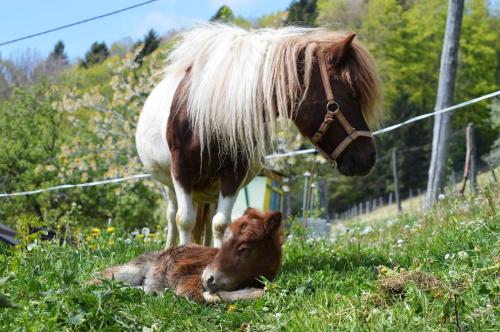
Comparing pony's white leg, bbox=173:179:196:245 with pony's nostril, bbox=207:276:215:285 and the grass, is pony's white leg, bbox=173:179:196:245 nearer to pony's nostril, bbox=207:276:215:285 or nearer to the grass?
the grass

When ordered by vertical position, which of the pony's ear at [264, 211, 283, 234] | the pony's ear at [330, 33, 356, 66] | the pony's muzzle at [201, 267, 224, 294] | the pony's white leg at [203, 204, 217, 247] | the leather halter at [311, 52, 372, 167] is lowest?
the pony's white leg at [203, 204, 217, 247]

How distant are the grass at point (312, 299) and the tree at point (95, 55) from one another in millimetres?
68778

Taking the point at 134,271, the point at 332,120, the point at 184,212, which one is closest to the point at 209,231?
the point at 184,212

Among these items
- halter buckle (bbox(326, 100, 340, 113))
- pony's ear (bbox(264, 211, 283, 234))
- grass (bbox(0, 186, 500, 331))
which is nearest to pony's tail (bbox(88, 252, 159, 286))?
grass (bbox(0, 186, 500, 331))

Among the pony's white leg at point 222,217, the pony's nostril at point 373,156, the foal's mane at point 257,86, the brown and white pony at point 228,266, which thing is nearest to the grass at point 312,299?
the brown and white pony at point 228,266

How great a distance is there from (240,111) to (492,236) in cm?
230

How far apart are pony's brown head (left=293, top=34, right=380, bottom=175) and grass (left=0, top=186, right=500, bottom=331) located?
0.90 metres

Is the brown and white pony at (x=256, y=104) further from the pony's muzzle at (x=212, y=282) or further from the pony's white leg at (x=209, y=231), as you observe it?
the pony's muzzle at (x=212, y=282)

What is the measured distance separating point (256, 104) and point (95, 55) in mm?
71378

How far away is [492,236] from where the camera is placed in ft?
18.3

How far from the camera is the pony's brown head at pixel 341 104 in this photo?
5.45 m

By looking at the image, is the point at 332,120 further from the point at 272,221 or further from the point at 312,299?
the point at 312,299

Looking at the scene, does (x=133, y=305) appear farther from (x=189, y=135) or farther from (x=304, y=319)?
(x=189, y=135)

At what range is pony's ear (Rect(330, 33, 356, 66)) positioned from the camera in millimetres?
5492
